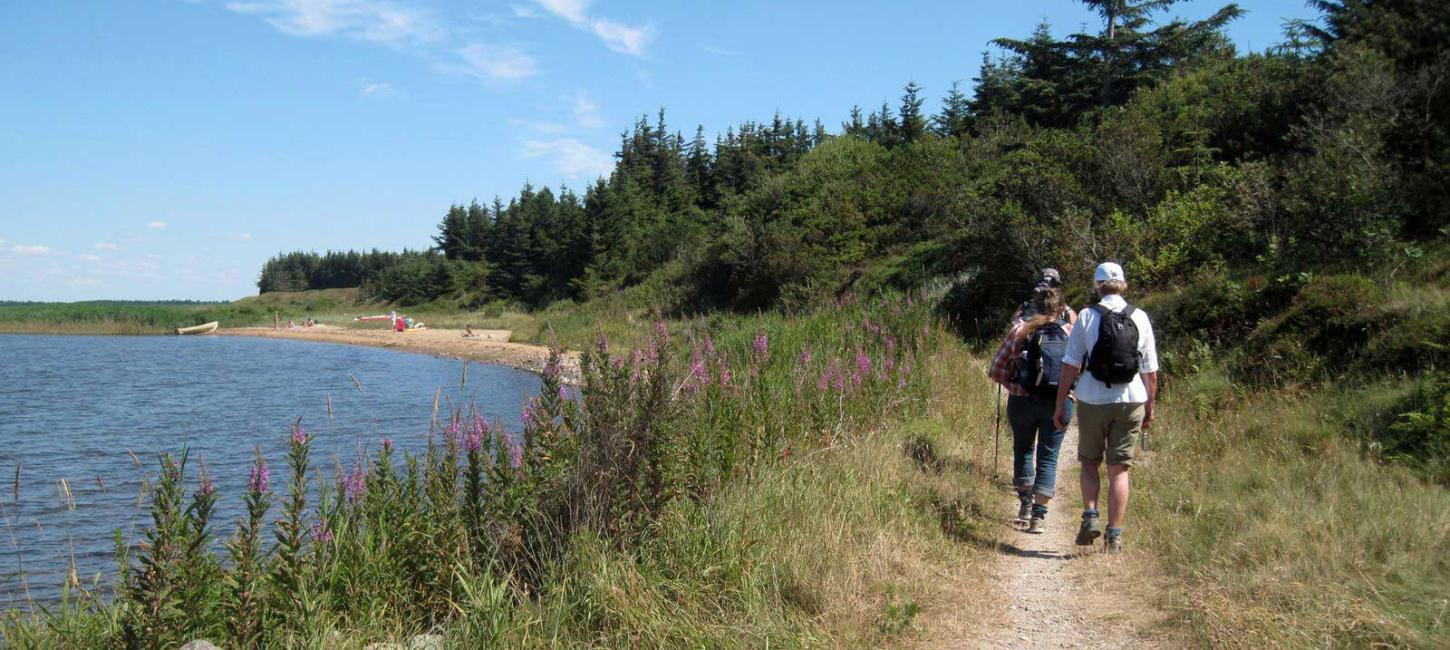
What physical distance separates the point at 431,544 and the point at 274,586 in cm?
80

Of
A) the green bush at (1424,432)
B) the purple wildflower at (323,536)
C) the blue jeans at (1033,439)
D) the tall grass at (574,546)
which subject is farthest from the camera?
the blue jeans at (1033,439)

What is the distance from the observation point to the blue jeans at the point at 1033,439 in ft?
21.1

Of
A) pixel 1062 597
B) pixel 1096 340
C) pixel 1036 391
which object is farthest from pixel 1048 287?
pixel 1062 597

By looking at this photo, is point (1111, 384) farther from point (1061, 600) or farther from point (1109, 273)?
point (1061, 600)

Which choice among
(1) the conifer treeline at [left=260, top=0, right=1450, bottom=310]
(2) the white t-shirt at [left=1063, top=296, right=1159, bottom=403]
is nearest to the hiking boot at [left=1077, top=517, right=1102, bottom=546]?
(2) the white t-shirt at [left=1063, top=296, right=1159, bottom=403]

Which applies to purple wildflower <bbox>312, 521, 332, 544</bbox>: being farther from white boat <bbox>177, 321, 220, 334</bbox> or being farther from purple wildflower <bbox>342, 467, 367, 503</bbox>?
white boat <bbox>177, 321, 220, 334</bbox>

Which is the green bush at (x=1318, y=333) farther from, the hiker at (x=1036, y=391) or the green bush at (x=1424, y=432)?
the hiker at (x=1036, y=391)

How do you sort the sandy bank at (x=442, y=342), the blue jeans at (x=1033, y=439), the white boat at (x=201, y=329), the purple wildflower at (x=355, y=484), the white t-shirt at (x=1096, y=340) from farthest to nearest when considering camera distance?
1. the white boat at (x=201, y=329)
2. the sandy bank at (x=442, y=342)
3. the blue jeans at (x=1033, y=439)
4. the white t-shirt at (x=1096, y=340)
5. the purple wildflower at (x=355, y=484)

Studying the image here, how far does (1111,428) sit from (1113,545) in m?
0.75

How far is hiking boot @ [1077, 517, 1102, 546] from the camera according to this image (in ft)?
19.2

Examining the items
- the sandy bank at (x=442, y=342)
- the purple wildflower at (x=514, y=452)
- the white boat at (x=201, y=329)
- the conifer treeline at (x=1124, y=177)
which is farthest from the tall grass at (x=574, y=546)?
the white boat at (x=201, y=329)

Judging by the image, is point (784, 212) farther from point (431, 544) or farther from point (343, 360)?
point (431, 544)

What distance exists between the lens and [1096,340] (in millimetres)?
5605

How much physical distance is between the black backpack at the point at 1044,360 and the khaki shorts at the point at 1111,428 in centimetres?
58
